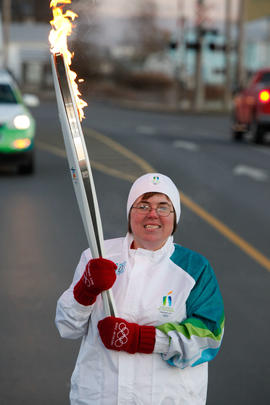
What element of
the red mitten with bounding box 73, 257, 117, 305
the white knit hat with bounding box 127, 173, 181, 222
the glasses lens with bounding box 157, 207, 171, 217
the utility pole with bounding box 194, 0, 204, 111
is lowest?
the utility pole with bounding box 194, 0, 204, 111

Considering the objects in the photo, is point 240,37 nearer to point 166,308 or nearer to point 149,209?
point 149,209

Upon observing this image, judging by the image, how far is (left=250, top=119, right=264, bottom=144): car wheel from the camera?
24.2m

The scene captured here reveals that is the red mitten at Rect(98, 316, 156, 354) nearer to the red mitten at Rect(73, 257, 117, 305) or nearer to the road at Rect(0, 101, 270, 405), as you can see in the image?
the red mitten at Rect(73, 257, 117, 305)

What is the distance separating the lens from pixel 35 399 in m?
5.18

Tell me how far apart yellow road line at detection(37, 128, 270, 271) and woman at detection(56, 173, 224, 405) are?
5905 mm

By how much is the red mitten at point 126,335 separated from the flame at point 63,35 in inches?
28.0

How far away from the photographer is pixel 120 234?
26.4 feet

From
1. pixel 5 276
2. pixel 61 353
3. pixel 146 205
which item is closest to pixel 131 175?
pixel 5 276

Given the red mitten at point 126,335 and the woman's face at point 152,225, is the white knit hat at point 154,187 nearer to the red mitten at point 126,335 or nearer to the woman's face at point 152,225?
the woman's face at point 152,225

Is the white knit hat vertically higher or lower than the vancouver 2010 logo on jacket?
higher

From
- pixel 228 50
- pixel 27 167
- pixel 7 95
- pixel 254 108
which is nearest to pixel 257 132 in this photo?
pixel 254 108

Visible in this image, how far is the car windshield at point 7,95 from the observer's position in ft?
55.1

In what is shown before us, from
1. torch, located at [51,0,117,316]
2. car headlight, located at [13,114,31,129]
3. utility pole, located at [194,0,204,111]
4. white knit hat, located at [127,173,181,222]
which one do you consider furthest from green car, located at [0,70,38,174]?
utility pole, located at [194,0,204,111]

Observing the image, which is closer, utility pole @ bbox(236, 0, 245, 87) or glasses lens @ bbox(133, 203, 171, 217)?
glasses lens @ bbox(133, 203, 171, 217)
